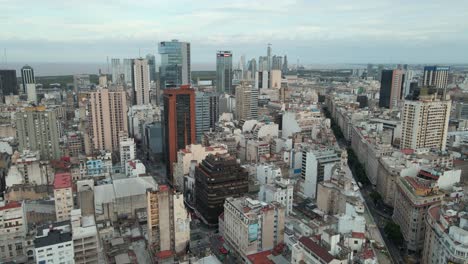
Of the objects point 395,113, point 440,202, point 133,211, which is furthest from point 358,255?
point 395,113

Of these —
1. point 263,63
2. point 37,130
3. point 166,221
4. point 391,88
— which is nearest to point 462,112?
point 391,88

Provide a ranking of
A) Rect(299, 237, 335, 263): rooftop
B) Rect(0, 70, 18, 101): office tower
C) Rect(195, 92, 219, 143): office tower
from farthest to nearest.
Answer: Rect(0, 70, 18, 101): office tower < Rect(195, 92, 219, 143): office tower < Rect(299, 237, 335, 263): rooftop

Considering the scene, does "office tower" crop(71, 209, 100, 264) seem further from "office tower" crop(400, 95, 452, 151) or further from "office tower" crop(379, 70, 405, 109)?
"office tower" crop(379, 70, 405, 109)

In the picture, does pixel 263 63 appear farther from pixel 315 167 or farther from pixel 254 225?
pixel 254 225

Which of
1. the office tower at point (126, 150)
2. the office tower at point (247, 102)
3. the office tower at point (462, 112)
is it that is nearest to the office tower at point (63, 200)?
the office tower at point (126, 150)

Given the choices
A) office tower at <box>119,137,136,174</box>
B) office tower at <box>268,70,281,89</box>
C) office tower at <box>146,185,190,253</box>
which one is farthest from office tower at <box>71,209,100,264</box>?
office tower at <box>268,70,281,89</box>

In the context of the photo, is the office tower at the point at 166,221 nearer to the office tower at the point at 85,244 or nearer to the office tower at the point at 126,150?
the office tower at the point at 85,244
